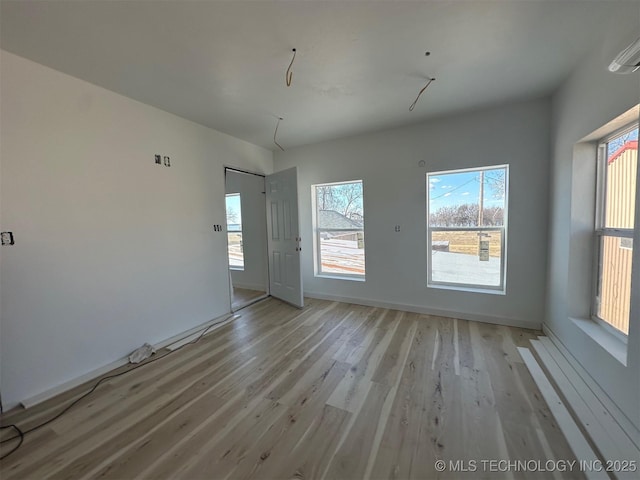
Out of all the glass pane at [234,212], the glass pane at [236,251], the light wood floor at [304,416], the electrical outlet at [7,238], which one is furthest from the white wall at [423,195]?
the electrical outlet at [7,238]

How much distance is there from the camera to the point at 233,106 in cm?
269

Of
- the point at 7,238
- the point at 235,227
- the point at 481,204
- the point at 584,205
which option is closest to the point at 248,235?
the point at 235,227

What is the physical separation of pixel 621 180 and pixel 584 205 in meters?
0.33

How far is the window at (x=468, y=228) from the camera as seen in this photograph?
306 cm

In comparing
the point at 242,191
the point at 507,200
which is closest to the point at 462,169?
the point at 507,200

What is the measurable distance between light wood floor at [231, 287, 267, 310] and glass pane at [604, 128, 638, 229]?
422 centimetres

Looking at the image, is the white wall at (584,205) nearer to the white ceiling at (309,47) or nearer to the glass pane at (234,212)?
the white ceiling at (309,47)

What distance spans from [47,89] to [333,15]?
228 cm

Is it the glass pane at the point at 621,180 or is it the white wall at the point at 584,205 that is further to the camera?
the glass pane at the point at 621,180

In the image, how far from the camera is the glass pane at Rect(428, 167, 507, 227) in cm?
305

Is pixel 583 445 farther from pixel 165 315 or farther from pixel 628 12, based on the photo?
pixel 165 315

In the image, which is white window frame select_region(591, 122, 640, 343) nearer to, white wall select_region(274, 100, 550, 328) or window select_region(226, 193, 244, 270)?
white wall select_region(274, 100, 550, 328)

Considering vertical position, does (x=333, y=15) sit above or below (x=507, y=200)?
above

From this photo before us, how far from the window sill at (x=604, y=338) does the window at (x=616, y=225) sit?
7 centimetres
